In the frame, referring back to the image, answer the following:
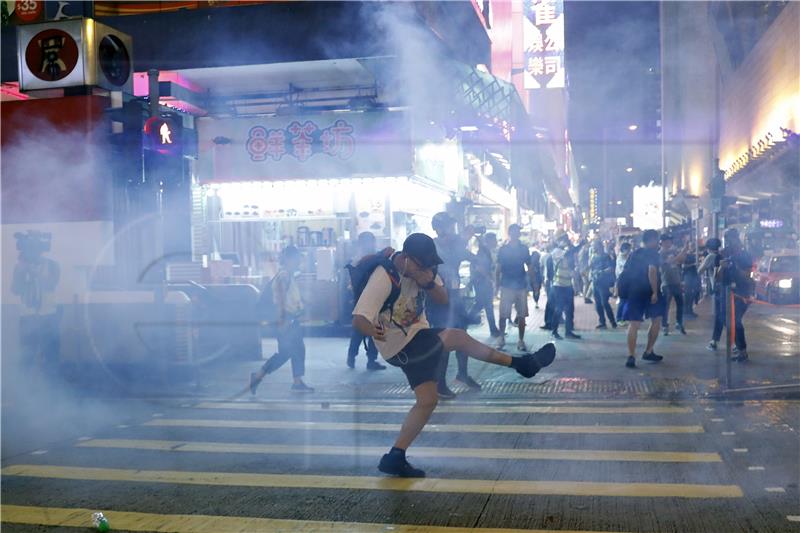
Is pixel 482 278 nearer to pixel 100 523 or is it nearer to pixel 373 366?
pixel 373 366

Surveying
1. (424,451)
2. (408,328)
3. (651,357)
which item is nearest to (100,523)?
(408,328)

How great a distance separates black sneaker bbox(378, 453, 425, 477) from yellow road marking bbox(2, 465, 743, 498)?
36mm

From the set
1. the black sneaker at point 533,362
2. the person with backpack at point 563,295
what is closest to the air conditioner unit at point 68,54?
the black sneaker at point 533,362

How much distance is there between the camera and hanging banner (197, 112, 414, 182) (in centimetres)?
1280

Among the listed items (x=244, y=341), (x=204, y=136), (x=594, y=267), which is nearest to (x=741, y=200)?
(x=594, y=267)

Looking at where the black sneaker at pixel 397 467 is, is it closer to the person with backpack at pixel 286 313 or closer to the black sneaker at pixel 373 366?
the person with backpack at pixel 286 313

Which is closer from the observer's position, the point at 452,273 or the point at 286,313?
the point at 286,313

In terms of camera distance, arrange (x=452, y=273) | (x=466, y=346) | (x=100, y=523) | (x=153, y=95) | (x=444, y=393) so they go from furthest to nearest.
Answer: (x=452, y=273) < (x=153, y=95) < (x=444, y=393) < (x=466, y=346) < (x=100, y=523)

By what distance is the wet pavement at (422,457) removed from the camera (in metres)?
4.07

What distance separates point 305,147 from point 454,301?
595 cm

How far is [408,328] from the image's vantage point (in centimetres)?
477

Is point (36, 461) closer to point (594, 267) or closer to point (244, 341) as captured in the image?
point (244, 341)

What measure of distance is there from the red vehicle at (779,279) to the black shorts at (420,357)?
14.5 metres

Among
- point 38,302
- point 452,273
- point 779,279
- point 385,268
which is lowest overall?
point 779,279
